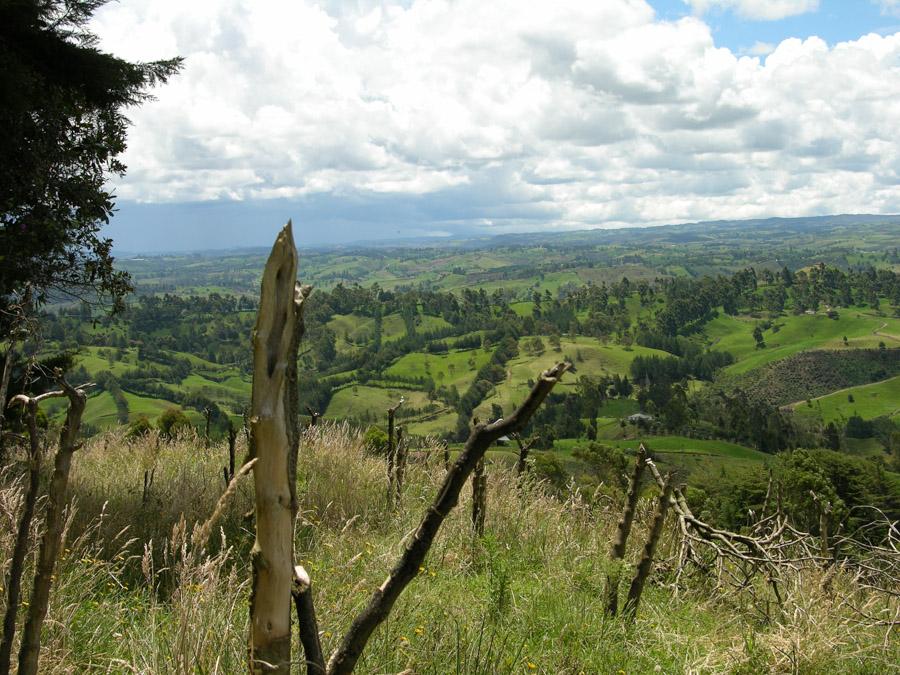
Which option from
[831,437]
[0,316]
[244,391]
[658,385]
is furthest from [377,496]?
[658,385]

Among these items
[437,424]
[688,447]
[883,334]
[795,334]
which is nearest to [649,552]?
[688,447]

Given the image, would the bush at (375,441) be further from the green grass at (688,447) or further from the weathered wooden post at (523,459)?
the green grass at (688,447)

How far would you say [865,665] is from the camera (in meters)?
3.78

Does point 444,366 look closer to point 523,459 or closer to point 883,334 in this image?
point 883,334

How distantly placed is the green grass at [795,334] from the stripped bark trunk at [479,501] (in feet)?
391

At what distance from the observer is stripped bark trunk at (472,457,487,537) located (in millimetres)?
5277

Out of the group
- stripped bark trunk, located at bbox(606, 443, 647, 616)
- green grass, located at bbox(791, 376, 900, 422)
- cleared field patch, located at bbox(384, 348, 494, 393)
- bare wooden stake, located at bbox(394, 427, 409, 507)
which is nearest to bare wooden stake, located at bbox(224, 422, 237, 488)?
bare wooden stake, located at bbox(394, 427, 409, 507)

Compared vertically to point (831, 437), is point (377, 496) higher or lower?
higher

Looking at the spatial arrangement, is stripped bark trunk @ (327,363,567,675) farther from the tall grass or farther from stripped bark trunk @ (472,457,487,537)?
stripped bark trunk @ (472,457,487,537)

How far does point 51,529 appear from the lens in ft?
6.25

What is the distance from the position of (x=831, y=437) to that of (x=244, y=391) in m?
84.3

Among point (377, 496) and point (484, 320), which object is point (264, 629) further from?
point (484, 320)

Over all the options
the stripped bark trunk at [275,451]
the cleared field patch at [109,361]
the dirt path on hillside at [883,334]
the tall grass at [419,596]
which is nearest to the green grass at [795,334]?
the dirt path on hillside at [883,334]

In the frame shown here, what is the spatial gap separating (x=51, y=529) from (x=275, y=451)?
923 millimetres
